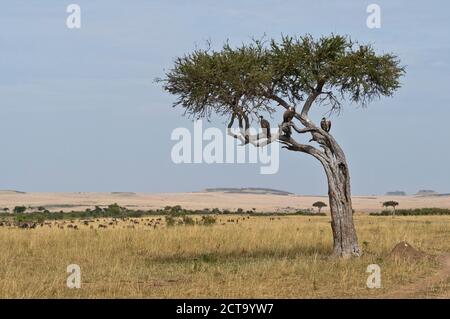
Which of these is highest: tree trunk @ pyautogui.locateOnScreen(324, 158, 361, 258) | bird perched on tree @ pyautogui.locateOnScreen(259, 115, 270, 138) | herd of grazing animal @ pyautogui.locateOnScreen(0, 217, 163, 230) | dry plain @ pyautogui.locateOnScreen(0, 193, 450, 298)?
bird perched on tree @ pyautogui.locateOnScreen(259, 115, 270, 138)

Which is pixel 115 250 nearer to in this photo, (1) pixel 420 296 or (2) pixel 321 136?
(2) pixel 321 136

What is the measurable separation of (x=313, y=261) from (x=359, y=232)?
555 inches

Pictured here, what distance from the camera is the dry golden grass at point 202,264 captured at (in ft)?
49.0

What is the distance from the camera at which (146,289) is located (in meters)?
15.1

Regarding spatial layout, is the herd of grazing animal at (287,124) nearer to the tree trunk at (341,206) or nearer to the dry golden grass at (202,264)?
the tree trunk at (341,206)

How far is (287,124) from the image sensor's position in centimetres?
2144

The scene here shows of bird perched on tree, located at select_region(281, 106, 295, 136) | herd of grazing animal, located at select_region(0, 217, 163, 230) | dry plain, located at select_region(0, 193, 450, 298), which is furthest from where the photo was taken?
herd of grazing animal, located at select_region(0, 217, 163, 230)

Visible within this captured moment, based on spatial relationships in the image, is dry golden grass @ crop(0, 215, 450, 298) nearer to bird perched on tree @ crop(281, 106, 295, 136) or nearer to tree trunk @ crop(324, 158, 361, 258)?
tree trunk @ crop(324, 158, 361, 258)

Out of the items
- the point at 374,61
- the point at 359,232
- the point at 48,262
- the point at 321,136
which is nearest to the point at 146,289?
the point at 48,262

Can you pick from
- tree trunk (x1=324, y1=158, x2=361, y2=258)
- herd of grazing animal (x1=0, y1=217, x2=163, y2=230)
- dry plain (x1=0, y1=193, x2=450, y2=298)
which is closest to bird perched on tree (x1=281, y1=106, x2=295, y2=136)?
tree trunk (x1=324, y1=158, x2=361, y2=258)

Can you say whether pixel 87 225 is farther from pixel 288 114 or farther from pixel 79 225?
pixel 288 114

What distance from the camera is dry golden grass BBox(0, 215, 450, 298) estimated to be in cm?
1493

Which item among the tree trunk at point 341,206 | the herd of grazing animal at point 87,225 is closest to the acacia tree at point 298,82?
the tree trunk at point 341,206

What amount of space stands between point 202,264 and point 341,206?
4.81 m
